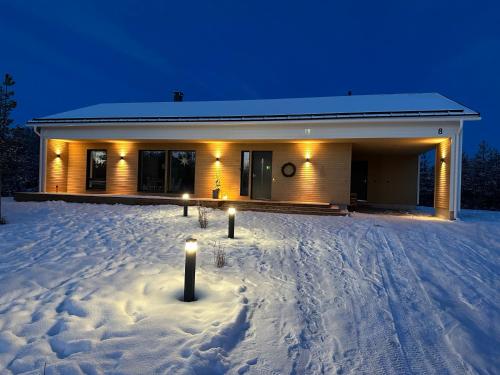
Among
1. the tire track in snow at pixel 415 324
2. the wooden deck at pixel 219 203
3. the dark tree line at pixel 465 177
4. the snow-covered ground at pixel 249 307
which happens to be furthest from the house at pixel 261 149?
the dark tree line at pixel 465 177

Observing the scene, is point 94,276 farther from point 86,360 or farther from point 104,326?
point 86,360

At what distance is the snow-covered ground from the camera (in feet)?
7.42

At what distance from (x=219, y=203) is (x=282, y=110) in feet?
15.9

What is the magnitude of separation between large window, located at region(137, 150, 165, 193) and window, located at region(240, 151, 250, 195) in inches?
141

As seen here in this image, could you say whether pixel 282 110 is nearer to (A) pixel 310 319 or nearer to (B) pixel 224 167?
(B) pixel 224 167

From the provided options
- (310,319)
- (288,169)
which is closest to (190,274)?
(310,319)

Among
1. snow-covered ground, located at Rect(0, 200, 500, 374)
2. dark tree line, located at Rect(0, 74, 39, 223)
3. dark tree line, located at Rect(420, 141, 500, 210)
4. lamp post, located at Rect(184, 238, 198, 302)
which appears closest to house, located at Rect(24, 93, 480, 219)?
snow-covered ground, located at Rect(0, 200, 500, 374)

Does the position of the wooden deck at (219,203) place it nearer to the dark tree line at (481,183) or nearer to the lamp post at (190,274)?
the lamp post at (190,274)

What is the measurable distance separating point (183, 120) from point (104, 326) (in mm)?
10117

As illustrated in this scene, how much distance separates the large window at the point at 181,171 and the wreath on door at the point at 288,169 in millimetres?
3894

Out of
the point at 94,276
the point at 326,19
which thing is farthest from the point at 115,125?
the point at 326,19

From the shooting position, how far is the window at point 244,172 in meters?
13.0

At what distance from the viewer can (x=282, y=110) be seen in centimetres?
1295

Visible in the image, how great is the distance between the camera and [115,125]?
41.2 ft
